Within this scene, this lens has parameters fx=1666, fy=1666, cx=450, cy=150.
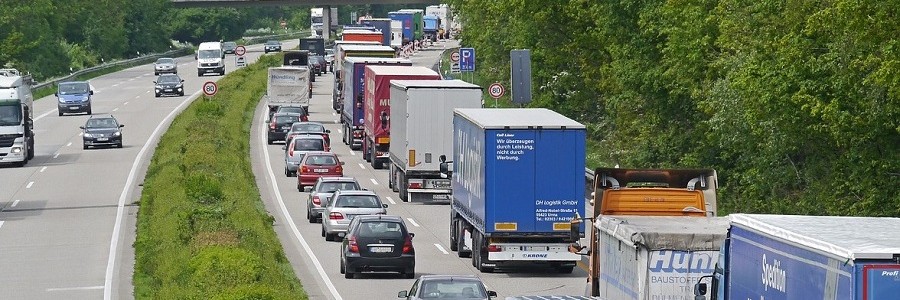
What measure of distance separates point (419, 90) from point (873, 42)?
1609 centimetres

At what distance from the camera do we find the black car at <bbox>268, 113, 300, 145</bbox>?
66188mm

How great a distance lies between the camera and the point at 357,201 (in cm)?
3772

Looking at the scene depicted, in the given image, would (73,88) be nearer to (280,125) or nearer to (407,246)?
(280,125)

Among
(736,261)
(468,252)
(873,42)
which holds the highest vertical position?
(873,42)

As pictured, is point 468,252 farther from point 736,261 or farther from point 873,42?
point 736,261

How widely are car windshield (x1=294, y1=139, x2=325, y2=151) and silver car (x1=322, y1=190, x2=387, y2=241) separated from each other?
16.2m

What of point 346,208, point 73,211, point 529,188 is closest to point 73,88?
point 73,211

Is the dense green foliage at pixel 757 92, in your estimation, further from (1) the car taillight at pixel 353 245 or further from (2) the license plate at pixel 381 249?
(1) the car taillight at pixel 353 245

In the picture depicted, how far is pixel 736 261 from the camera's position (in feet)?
55.7

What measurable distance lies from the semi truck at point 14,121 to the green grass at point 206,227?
4.45 metres

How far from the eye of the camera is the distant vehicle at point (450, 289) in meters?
23.4

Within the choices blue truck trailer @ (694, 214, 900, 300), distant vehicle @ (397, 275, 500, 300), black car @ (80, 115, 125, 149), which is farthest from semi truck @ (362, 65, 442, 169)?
blue truck trailer @ (694, 214, 900, 300)

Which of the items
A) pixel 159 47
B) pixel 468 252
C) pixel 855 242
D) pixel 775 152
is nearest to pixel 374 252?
pixel 468 252

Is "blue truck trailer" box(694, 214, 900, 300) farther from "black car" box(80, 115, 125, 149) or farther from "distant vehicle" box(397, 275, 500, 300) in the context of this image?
"black car" box(80, 115, 125, 149)
